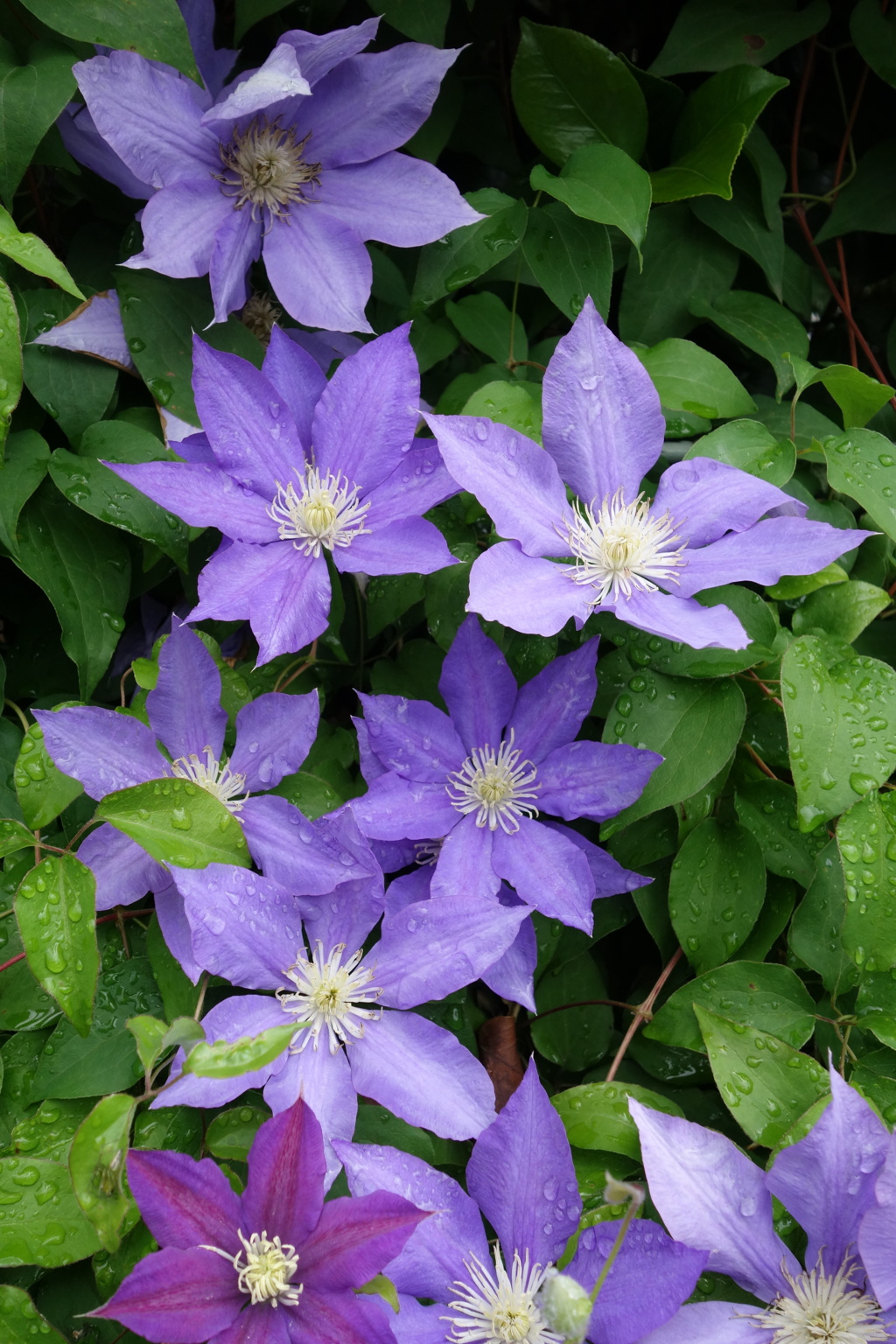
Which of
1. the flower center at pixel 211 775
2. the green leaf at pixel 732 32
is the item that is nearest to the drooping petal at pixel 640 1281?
the flower center at pixel 211 775

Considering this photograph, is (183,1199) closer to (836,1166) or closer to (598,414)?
(836,1166)

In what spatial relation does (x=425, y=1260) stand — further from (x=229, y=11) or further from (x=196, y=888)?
(x=229, y=11)

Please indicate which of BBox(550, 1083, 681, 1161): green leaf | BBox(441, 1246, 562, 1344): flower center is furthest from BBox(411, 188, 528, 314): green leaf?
BBox(441, 1246, 562, 1344): flower center

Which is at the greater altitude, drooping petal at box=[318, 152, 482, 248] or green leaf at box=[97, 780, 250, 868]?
drooping petal at box=[318, 152, 482, 248]

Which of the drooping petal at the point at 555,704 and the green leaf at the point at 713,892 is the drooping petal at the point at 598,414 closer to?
the drooping petal at the point at 555,704

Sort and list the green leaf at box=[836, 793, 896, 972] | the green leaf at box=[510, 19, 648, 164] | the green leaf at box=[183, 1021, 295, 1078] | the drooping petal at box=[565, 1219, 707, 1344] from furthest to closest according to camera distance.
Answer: the green leaf at box=[510, 19, 648, 164] → the green leaf at box=[836, 793, 896, 972] → the drooping petal at box=[565, 1219, 707, 1344] → the green leaf at box=[183, 1021, 295, 1078]

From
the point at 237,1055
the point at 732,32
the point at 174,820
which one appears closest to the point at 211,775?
the point at 174,820

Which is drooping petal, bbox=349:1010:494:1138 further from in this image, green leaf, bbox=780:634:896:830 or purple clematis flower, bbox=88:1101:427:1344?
green leaf, bbox=780:634:896:830
